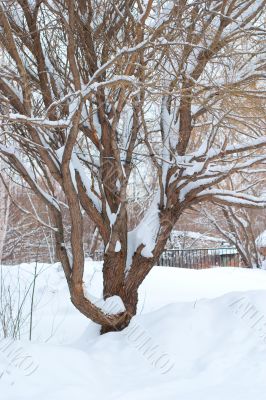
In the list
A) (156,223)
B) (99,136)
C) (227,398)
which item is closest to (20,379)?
(227,398)

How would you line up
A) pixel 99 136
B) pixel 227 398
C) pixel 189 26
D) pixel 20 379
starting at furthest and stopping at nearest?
pixel 99 136
pixel 189 26
pixel 20 379
pixel 227 398

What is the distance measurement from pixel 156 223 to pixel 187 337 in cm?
128

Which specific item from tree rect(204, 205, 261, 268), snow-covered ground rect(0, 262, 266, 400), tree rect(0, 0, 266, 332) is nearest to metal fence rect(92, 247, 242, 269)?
tree rect(204, 205, 261, 268)

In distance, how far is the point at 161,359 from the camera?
3549 mm

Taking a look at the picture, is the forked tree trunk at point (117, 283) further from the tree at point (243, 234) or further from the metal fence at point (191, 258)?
the metal fence at point (191, 258)

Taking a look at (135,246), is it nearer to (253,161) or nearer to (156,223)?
(156,223)

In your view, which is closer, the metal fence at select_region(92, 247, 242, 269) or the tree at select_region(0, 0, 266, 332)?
the tree at select_region(0, 0, 266, 332)

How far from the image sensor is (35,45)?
4633 millimetres

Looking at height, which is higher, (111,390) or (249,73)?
(249,73)

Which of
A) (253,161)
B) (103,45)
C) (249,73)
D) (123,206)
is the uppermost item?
(103,45)

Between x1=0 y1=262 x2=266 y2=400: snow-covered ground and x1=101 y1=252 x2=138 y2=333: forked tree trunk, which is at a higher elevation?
x1=101 y1=252 x2=138 y2=333: forked tree trunk

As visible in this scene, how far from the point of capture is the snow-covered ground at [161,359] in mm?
2945

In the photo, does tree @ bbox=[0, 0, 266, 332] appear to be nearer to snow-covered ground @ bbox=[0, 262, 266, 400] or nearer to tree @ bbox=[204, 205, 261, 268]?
snow-covered ground @ bbox=[0, 262, 266, 400]

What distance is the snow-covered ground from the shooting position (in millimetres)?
2945
